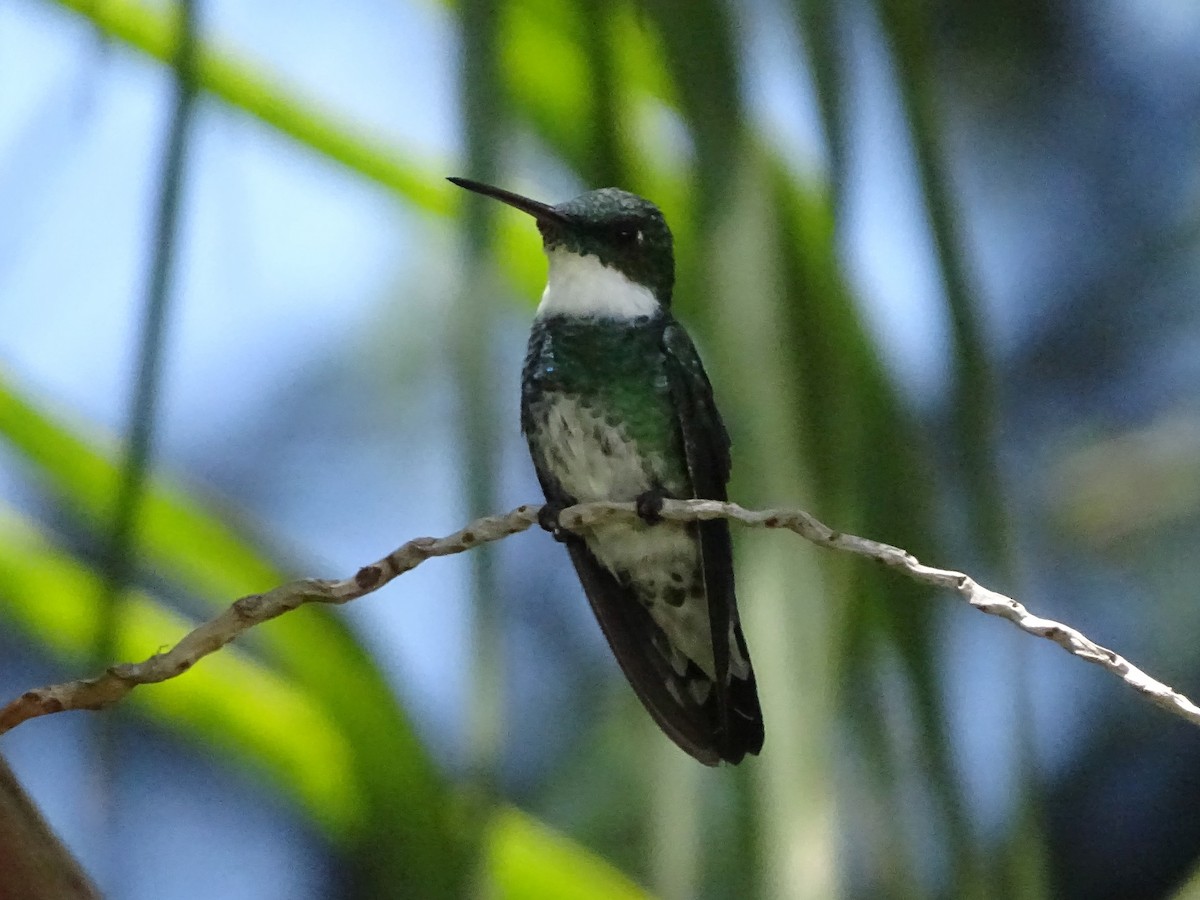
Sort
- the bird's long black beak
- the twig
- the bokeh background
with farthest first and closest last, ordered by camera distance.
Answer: the bokeh background
the bird's long black beak
the twig

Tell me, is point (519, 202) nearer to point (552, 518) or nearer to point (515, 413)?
point (552, 518)

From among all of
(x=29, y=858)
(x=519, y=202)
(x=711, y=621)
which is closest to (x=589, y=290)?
(x=519, y=202)

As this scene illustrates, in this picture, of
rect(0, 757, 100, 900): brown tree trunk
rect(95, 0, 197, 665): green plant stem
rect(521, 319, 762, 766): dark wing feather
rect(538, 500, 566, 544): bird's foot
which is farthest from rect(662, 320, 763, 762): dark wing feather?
rect(95, 0, 197, 665): green plant stem

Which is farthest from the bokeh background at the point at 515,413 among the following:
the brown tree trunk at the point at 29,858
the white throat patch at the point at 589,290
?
the brown tree trunk at the point at 29,858

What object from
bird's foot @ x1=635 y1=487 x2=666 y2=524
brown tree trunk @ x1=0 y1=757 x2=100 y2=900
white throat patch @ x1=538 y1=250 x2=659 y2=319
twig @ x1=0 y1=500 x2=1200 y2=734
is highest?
white throat patch @ x1=538 y1=250 x2=659 y2=319

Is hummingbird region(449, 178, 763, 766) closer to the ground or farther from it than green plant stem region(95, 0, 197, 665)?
closer to the ground

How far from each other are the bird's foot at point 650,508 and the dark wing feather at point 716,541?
1.8 inches

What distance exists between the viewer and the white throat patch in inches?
44.3

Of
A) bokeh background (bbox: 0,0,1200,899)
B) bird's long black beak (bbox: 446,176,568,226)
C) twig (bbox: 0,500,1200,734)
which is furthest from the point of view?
bokeh background (bbox: 0,0,1200,899)

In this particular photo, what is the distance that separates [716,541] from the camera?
1083 millimetres

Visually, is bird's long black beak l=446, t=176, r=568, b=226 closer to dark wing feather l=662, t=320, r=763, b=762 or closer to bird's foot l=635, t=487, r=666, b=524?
dark wing feather l=662, t=320, r=763, b=762

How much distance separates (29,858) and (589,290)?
679mm

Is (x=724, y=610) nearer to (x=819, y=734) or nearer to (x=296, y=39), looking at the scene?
(x=819, y=734)

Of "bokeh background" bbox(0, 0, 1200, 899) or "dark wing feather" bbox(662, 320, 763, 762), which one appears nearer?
"dark wing feather" bbox(662, 320, 763, 762)
